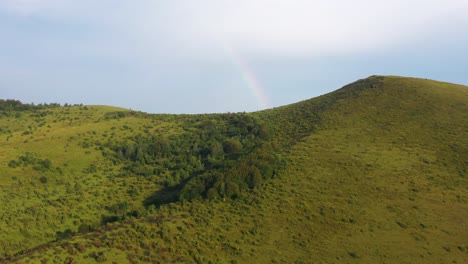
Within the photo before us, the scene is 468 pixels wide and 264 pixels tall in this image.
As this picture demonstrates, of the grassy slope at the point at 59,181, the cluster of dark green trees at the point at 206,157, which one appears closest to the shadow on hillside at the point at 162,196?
the cluster of dark green trees at the point at 206,157

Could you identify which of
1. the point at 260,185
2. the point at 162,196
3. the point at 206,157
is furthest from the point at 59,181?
the point at 260,185

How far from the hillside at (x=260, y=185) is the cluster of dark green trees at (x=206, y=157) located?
0.93 ft

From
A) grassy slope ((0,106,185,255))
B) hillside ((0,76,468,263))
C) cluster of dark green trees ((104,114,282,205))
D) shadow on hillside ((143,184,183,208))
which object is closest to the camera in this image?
hillside ((0,76,468,263))

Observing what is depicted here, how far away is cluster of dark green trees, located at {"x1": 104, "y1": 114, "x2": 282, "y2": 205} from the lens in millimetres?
51750

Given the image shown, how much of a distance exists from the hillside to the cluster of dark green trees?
28cm

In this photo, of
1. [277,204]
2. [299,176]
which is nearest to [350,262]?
[277,204]

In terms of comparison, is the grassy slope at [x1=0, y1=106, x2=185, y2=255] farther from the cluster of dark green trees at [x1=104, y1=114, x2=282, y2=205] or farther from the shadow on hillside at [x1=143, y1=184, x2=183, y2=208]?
the cluster of dark green trees at [x1=104, y1=114, x2=282, y2=205]

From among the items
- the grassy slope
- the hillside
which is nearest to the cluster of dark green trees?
the hillside

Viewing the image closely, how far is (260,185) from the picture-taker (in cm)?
5184

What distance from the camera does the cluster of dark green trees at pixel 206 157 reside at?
51.8 meters

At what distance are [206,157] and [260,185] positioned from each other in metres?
27.1

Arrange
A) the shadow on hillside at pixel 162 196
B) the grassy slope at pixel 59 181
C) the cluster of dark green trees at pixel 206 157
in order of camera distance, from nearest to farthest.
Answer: the cluster of dark green trees at pixel 206 157
the grassy slope at pixel 59 181
the shadow on hillside at pixel 162 196

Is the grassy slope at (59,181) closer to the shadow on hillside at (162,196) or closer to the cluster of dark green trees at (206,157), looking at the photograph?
the shadow on hillside at (162,196)

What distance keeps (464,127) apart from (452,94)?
17.8 meters
